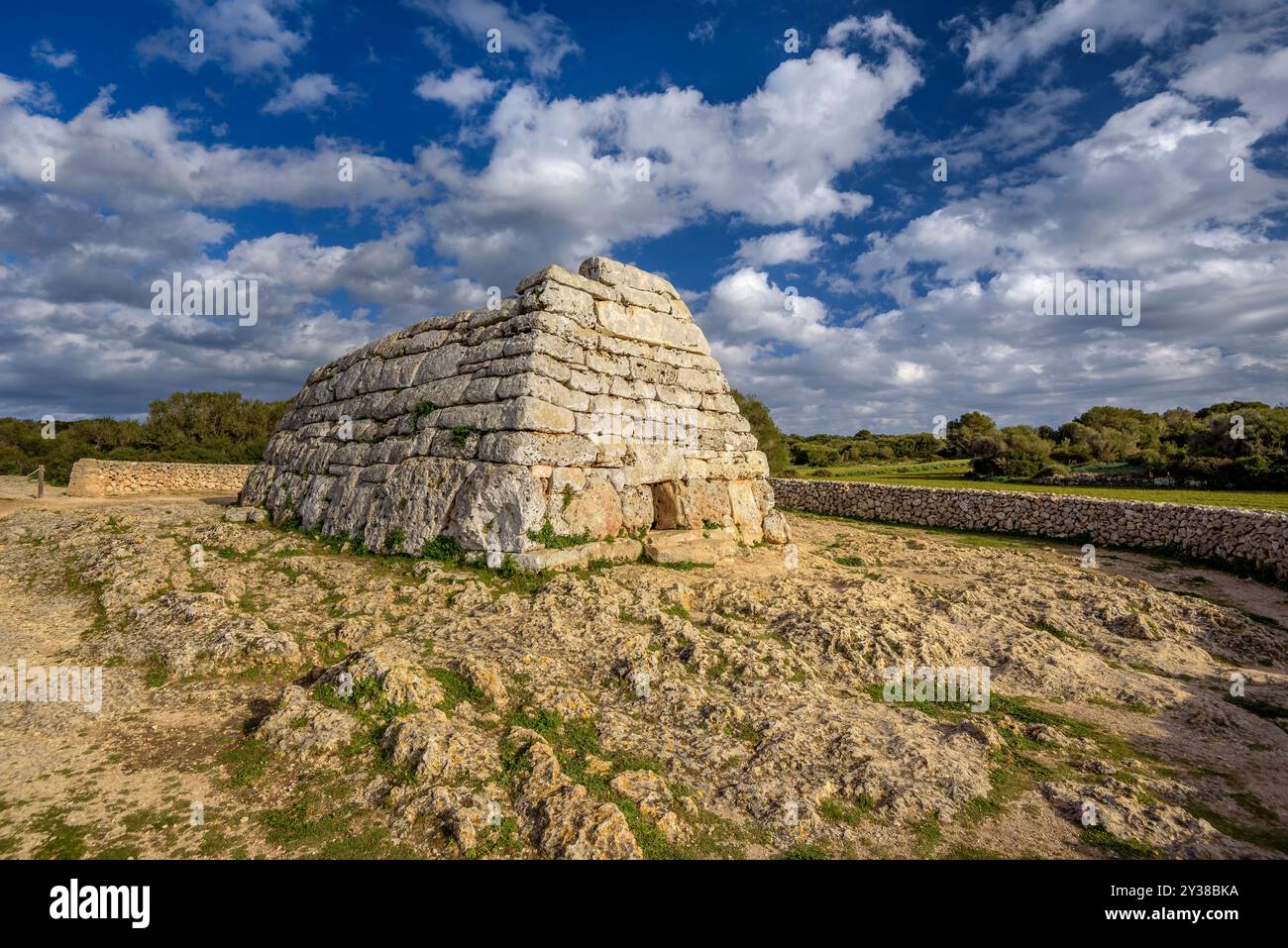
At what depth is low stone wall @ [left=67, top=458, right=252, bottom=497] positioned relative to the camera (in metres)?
22.5

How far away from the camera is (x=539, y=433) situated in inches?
374

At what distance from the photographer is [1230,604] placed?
35.3 ft

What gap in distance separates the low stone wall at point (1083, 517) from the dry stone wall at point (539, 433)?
35.0 ft

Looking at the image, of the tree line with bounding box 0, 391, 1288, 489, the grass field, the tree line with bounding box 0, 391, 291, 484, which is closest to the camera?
the grass field

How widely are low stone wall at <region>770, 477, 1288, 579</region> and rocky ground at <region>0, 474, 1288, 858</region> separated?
19.3 ft

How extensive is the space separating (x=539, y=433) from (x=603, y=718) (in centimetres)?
533

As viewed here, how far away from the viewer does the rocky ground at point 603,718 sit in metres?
3.81

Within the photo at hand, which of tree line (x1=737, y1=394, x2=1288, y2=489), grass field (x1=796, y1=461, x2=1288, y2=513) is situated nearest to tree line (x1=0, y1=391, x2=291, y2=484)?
tree line (x1=737, y1=394, x2=1288, y2=489)

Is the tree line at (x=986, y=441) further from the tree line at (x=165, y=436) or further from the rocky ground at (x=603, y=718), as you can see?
the rocky ground at (x=603, y=718)

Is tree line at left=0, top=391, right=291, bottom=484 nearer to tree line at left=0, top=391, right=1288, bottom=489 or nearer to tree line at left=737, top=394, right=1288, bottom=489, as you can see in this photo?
tree line at left=0, top=391, right=1288, bottom=489

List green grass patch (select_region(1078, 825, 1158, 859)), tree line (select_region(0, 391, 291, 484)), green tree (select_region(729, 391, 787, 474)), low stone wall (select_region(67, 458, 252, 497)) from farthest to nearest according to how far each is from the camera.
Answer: green tree (select_region(729, 391, 787, 474)) → tree line (select_region(0, 391, 291, 484)) → low stone wall (select_region(67, 458, 252, 497)) → green grass patch (select_region(1078, 825, 1158, 859))

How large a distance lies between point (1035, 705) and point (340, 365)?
15.6 meters

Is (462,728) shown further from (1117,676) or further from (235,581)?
(1117,676)
